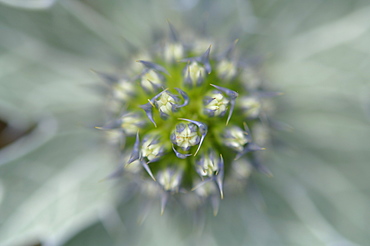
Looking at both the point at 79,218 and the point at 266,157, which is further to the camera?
the point at 266,157

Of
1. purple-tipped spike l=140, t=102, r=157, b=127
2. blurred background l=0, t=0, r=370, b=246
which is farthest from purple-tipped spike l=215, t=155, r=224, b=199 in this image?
blurred background l=0, t=0, r=370, b=246

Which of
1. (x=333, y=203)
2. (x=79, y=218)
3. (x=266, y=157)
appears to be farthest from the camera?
(x=333, y=203)

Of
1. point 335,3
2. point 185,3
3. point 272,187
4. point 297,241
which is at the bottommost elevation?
point 297,241

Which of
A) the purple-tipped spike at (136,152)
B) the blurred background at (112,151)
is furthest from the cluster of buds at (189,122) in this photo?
the blurred background at (112,151)

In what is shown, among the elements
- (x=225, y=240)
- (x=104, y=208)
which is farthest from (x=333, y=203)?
(x=104, y=208)

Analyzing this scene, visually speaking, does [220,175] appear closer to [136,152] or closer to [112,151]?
[136,152]

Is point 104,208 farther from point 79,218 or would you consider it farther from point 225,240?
point 225,240

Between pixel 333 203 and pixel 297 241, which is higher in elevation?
pixel 333 203
